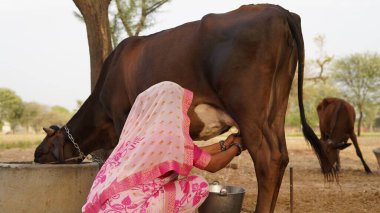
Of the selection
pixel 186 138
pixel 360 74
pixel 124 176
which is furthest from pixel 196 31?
pixel 360 74

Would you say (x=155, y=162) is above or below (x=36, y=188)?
above

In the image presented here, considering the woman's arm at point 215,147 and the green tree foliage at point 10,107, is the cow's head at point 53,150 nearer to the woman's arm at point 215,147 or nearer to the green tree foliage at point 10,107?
the woman's arm at point 215,147

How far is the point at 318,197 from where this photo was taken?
6.51 meters

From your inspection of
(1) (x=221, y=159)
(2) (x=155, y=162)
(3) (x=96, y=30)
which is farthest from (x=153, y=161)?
(3) (x=96, y=30)

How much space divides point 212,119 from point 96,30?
9.79 feet

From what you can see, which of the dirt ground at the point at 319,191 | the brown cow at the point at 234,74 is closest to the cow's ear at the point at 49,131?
the brown cow at the point at 234,74

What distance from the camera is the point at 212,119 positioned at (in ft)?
13.6

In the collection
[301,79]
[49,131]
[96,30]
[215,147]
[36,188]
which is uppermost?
[96,30]

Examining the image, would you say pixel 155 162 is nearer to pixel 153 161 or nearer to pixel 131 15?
pixel 153 161

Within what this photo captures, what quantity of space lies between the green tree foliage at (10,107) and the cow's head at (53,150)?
5688cm

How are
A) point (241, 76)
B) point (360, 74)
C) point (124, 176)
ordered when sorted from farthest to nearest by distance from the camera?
1. point (360, 74)
2. point (241, 76)
3. point (124, 176)

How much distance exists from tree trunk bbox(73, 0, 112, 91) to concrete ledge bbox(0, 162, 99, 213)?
253 centimetres

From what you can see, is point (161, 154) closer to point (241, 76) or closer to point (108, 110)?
point (241, 76)

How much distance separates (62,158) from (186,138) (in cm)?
256
